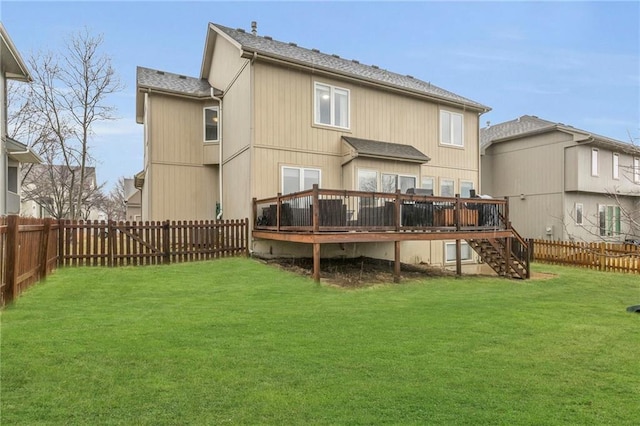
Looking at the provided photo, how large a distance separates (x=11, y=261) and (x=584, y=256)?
1876 cm

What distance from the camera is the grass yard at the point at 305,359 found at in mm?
3021

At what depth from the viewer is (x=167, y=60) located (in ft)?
91.6

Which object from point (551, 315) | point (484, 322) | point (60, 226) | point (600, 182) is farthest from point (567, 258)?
point (60, 226)

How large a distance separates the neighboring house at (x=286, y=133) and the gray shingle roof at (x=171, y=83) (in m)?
0.05

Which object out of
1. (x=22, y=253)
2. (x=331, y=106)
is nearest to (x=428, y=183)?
(x=331, y=106)

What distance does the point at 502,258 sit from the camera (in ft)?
41.2

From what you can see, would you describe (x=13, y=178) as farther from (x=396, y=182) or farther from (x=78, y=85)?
(x=396, y=182)

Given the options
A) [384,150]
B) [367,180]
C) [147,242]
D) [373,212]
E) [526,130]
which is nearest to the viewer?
[373,212]

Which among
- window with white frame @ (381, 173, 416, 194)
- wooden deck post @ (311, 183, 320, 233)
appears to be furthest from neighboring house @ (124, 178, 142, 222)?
wooden deck post @ (311, 183, 320, 233)

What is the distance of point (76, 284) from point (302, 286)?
4730mm

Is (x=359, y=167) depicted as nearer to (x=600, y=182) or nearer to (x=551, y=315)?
(x=551, y=315)

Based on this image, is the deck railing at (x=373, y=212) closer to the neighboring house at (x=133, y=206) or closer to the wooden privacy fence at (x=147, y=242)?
the wooden privacy fence at (x=147, y=242)

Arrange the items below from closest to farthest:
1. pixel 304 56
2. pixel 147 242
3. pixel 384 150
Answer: pixel 147 242 → pixel 384 150 → pixel 304 56

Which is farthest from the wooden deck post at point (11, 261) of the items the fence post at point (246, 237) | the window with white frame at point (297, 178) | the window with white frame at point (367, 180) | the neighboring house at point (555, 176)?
the neighboring house at point (555, 176)
